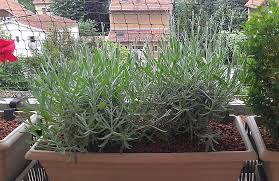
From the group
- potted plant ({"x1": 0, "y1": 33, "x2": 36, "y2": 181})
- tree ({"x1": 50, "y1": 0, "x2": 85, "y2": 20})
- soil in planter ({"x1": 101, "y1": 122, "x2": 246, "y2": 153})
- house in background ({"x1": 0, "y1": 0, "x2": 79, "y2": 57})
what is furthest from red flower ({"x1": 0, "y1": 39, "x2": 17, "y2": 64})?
soil in planter ({"x1": 101, "y1": 122, "x2": 246, "y2": 153})

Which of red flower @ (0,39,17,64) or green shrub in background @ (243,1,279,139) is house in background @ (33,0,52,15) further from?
green shrub in background @ (243,1,279,139)

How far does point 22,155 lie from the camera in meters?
0.94

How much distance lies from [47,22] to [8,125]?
0.33 metres

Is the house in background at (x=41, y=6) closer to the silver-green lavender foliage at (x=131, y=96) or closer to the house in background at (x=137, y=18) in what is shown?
the house in background at (x=137, y=18)

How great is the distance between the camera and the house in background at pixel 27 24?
3.66 ft

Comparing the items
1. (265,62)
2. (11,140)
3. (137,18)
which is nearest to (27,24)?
(137,18)

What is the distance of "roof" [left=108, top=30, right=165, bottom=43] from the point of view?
0.98 m

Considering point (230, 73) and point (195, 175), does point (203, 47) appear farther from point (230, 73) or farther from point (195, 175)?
point (195, 175)

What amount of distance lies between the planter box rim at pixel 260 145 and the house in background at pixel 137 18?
0.33 metres

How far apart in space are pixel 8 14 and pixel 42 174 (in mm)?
499

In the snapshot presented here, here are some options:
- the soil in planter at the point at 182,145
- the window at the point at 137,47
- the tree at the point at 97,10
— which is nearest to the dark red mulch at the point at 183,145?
the soil in planter at the point at 182,145

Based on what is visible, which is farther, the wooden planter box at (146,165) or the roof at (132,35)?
the roof at (132,35)

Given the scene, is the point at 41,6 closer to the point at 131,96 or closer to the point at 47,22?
the point at 47,22

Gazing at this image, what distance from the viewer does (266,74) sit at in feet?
2.54
